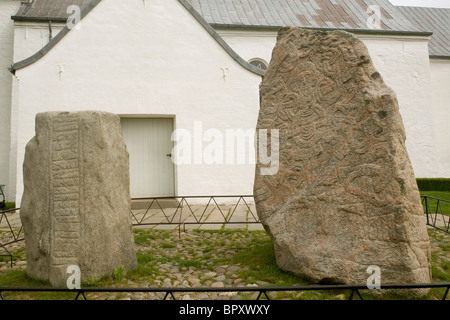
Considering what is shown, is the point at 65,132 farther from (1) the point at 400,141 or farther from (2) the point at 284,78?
(1) the point at 400,141

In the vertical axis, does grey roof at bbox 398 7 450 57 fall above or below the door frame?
above

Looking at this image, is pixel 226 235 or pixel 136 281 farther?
pixel 226 235

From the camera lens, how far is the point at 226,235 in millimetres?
5566

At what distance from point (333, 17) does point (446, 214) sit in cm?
906

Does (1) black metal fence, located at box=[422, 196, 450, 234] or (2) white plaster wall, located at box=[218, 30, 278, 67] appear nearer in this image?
(1) black metal fence, located at box=[422, 196, 450, 234]

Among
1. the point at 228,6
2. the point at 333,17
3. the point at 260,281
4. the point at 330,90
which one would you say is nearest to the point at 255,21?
the point at 228,6

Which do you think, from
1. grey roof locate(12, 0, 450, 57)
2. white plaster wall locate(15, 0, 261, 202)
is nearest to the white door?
white plaster wall locate(15, 0, 261, 202)

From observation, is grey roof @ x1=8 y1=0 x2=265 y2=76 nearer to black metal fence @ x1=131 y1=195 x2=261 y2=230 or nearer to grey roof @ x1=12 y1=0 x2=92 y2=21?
grey roof @ x1=12 y1=0 x2=92 y2=21

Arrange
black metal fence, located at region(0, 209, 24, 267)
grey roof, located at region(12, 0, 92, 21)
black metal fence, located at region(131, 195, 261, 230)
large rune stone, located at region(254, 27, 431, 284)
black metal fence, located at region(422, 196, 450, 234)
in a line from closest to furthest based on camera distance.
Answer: large rune stone, located at region(254, 27, 431, 284) → black metal fence, located at region(0, 209, 24, 267) → black metal fence, located at region(422, 196, 450, 234) → black metal fence, located at region(131, 195, 261, 230) → grey roof, located at region(12, 0, 92, 21)

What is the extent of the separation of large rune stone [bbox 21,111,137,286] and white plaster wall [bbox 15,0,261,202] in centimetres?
539

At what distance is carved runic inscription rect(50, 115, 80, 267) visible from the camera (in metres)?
3.21

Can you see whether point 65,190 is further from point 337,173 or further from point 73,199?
point 337,173

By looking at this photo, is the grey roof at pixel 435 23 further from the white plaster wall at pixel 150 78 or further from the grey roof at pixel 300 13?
the white plaster wall at pixel 150 78

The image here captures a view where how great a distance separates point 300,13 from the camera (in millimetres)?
13102
